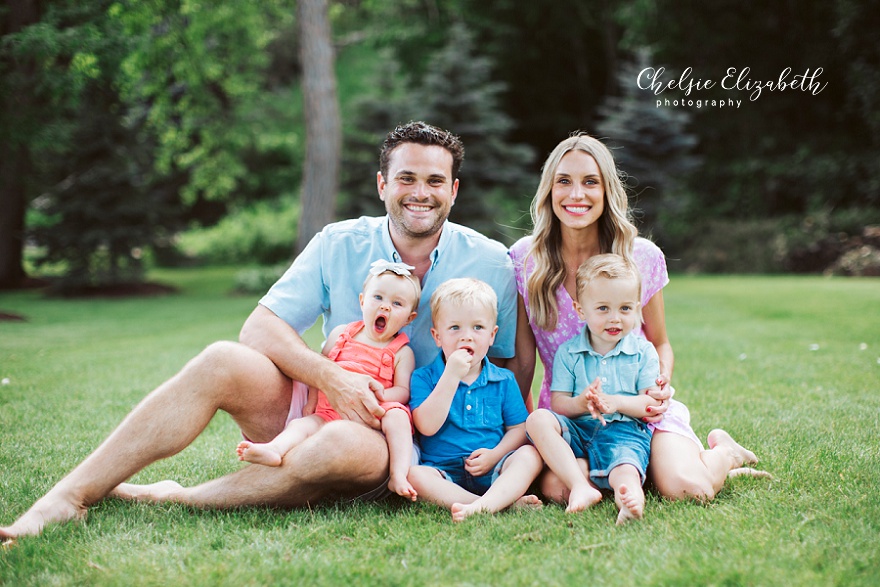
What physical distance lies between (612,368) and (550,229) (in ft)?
2.52

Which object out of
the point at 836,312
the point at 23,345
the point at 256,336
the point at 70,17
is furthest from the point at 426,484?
the point at 70,17

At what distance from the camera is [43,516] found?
101 inches

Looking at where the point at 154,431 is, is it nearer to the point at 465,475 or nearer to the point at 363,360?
the point at 363,360

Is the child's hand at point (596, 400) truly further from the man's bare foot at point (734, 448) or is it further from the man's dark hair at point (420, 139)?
the man's dark hair at point (420, 139)

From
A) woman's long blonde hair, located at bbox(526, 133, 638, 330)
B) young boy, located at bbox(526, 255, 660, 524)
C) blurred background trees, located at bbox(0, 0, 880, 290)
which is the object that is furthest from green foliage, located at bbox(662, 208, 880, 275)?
young boy, located at bbox(526, 255, 660, 524)

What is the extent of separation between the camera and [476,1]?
20.2m

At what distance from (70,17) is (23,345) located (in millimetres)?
6146

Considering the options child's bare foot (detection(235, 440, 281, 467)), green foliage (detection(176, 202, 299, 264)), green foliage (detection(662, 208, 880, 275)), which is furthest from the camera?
green foliage (detection(176, 202, 299, 264))

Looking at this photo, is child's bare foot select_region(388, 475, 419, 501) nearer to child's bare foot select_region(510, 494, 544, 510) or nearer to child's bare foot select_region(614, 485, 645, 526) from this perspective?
child's bare foot select_region(510, 494, 544, 510)

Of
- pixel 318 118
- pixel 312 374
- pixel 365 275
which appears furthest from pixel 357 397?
pixel 318 118

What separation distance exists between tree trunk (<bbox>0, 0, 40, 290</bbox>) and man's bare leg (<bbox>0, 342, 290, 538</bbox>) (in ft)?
36.1

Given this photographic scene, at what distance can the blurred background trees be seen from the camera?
12742 millimetres

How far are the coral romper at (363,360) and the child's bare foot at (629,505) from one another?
0.87 m

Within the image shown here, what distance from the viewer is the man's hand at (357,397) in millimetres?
2861
